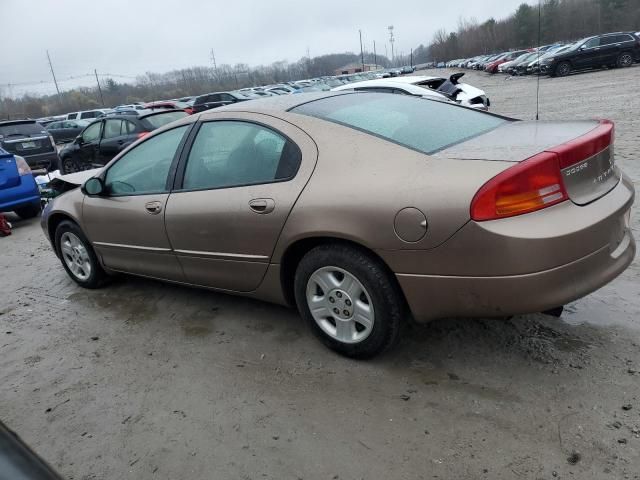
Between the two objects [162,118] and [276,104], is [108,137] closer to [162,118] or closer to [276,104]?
[162,118]

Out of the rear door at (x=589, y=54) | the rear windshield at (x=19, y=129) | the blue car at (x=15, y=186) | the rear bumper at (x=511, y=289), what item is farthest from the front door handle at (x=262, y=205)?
the rear door at (x=589, y=54)

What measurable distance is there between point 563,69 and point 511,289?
1109 inches

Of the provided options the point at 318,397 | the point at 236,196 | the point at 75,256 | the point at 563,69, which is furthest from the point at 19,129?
the point at 563,69

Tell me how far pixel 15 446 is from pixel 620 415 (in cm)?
233

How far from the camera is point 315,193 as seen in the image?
2760 mm

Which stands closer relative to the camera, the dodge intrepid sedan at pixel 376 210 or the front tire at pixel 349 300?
the dodge intrepid sedan at pixel 376 210

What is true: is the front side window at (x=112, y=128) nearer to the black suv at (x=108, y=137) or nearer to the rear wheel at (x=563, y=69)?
the black suv at (x=108, y=137)

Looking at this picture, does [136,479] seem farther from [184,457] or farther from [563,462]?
[563,462]

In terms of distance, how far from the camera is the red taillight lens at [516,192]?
2.27 meters

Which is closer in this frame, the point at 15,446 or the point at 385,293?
the point at 15,446

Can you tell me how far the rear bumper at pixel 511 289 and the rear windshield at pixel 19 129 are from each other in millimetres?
13931

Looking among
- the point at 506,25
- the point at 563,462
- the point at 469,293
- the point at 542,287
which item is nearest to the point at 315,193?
the point at 469,293

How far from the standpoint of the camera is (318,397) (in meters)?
2.71

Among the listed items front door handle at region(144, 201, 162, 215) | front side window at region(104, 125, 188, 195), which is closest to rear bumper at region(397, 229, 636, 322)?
front door handle at region(144, 201, 162, 215)
